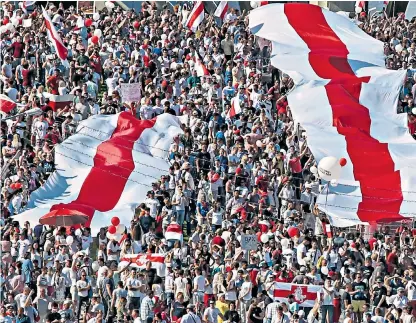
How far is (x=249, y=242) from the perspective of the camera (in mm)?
39562

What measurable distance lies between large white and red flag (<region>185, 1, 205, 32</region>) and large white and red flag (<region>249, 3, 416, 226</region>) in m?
3.34

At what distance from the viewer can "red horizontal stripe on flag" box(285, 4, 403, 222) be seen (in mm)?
38594

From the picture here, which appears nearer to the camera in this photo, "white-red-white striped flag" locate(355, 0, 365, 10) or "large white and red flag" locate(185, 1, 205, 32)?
"large white and red flag" locate(185, 1, 205, 32)

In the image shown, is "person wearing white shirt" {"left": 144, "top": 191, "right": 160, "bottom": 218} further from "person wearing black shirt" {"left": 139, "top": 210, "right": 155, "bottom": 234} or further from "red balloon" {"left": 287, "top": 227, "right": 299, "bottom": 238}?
"red balloon" {"left": 287, "top": 227, "right": 299, "bottom": 238}

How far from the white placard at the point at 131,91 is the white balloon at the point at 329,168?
26.2 feet

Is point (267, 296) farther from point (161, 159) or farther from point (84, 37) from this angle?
point (84, 37)

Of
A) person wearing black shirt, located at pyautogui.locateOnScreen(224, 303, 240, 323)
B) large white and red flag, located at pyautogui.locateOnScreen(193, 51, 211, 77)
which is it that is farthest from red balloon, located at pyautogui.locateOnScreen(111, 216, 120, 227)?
large white and red flag, located at pyautogui.locateOnScreen(193, 51, 211, 77)

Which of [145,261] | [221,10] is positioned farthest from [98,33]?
[145,261]

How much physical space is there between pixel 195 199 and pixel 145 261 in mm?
3670

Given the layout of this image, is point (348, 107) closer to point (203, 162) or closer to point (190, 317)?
point (203, 162)

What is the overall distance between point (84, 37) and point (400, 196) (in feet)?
47.2

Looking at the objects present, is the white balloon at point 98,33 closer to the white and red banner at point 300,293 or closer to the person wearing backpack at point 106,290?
the person wearing backpack at point 106,290

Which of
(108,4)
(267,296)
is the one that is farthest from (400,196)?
(108,4)

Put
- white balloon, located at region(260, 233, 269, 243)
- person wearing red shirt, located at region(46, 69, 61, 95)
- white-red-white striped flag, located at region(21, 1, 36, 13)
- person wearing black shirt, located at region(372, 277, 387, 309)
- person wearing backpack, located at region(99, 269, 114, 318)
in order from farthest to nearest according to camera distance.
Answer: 1. white-red-white striped flag, located at region(21, 1, 36, 13)
2. person wearing red shirt, located at region(46, 69, 61, 95)
3. white balloon, located at region(260, 233, 269, 243)
4. person wearing backpack, located at region(99, 269, 114, 318)
5. person wearing black shirt, located at region(372, 277, 387, 309)
